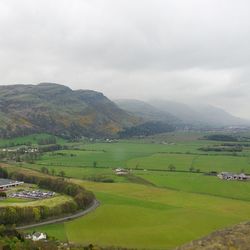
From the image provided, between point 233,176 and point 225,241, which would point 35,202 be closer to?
point 233,176

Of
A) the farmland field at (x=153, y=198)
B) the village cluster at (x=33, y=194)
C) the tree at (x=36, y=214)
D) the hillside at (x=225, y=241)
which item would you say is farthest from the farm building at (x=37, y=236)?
the hillside at (x=225, y=241)

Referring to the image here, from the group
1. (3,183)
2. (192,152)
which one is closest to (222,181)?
(3,183)

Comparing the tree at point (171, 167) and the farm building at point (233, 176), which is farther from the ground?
the tree at point (171, 167)

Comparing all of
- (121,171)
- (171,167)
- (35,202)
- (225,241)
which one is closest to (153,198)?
(35,202)

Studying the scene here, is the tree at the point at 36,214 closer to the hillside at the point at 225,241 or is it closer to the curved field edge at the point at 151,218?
the curved field edge at the point at 151,218

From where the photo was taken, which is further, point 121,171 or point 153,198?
point 121,171

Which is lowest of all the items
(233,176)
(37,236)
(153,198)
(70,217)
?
(70,217)

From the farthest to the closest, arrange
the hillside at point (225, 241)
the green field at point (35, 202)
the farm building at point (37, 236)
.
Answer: the green field at point (35, 202) → the farm building at point (37, 236) → the hillside at point (225, 241)

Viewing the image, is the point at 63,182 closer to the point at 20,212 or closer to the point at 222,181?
the point at 20,212
